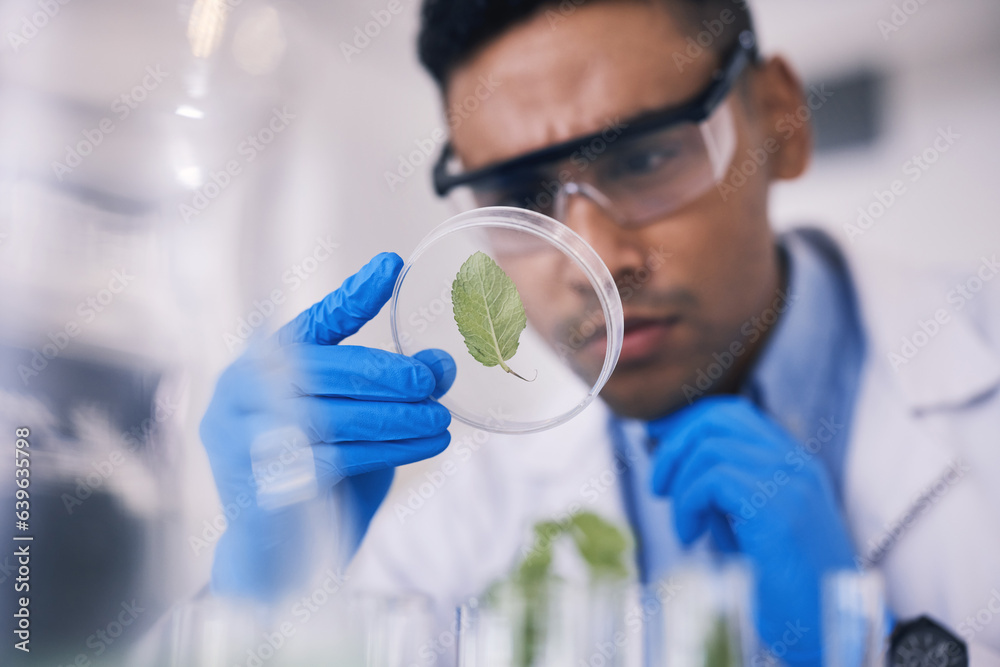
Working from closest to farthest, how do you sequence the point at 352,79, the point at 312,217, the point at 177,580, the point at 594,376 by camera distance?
the point at 594,376 < the point at 177,580 < the point at 312,217 < the point at 352,79

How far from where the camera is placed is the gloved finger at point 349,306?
73 cm

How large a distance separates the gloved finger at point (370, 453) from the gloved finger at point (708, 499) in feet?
1.48

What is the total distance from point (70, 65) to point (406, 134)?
1.80ft

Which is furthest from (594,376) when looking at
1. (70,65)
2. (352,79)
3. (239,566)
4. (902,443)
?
(70,65)

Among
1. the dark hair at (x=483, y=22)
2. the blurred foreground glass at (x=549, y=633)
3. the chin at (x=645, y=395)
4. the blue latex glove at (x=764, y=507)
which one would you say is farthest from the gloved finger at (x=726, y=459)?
the dark hair at (x=483, y=22)

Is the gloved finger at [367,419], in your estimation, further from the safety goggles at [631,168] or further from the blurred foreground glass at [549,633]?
the safety goggles at [631,168]

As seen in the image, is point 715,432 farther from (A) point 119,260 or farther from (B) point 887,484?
(A) point 119,260

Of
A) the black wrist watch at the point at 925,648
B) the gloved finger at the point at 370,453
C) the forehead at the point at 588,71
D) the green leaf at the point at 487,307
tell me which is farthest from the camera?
the forehead at the point at 588,71

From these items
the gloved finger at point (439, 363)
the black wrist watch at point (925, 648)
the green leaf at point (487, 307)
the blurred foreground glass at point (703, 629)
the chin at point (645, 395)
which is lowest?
the black wrist watch at point (925, 648)

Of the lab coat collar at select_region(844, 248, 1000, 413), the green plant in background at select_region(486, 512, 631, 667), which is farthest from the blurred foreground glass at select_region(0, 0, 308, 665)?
the lab coat collar at select_region(844, 248, 1000, 413)

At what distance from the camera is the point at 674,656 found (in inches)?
31.7

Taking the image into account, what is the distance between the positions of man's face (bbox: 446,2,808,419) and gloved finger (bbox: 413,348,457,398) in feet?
1.22

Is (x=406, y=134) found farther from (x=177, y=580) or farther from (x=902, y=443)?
(x=902, y=443)

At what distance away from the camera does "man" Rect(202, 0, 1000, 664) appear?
1.01 metres
